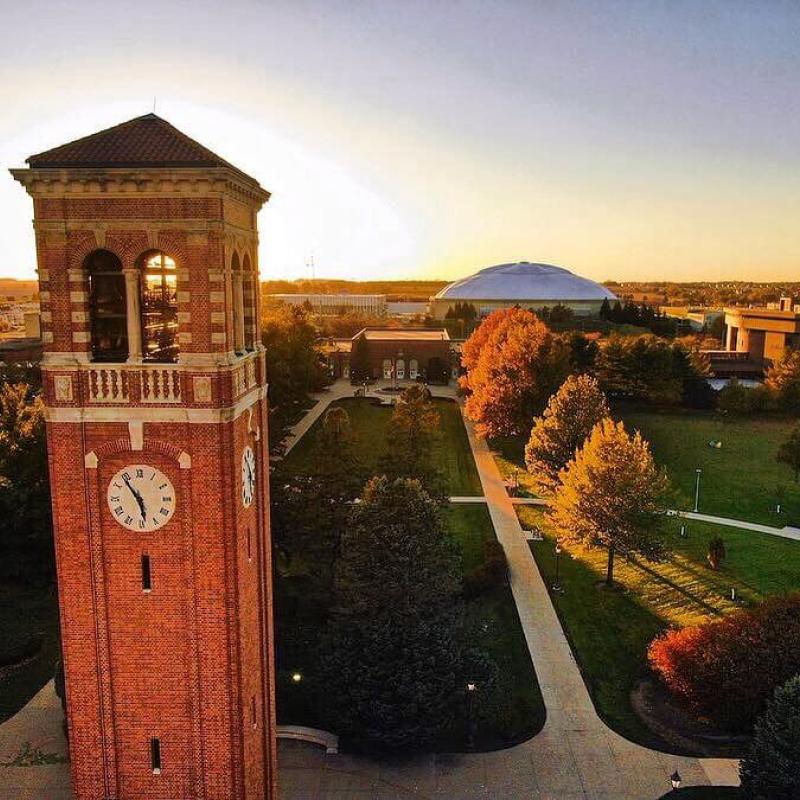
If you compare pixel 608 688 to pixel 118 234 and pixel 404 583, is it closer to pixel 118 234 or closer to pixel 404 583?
pixel 404 583

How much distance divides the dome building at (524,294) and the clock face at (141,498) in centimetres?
16389

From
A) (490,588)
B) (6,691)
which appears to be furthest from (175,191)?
(490,588)

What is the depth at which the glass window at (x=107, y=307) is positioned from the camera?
48.0ft

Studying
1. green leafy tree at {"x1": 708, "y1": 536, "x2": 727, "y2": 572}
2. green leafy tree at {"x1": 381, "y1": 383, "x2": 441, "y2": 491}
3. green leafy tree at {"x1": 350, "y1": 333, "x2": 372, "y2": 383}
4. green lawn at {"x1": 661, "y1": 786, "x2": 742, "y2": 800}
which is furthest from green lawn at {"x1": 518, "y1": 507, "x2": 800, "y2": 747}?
green leafy tree at {"x1": 350, "y1": 333, "x2": 372, "y2": 383}

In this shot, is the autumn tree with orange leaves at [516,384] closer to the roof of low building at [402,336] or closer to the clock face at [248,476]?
the roof of low building at [402,336]

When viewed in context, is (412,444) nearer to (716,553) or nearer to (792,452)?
(716,553)

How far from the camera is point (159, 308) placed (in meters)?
15.6

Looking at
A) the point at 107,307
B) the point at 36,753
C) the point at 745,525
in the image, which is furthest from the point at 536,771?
the point at 745,525

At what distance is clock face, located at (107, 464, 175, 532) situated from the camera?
14.6 m

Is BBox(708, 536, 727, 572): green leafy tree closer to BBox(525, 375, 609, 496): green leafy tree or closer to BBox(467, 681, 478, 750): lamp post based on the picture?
BBox(525, 375, 609, 496): green leafy tree

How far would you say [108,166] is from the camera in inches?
536

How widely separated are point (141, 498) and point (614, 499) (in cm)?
2345

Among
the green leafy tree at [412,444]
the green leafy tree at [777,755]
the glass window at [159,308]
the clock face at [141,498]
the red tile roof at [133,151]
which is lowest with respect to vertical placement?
the green leafy tree at [777,755]

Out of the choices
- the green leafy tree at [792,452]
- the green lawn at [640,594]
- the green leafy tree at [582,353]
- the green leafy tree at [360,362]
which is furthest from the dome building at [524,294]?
the green lawn at [640,594]
